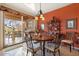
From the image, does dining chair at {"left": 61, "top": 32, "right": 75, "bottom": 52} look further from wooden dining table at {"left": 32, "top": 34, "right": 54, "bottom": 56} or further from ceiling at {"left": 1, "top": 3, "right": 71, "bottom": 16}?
ceiling at {"left": 1, "top": 3, "right": 71, "bottom": 16}

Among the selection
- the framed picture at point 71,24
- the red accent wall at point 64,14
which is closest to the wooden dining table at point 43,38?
the red accent wall at point 64,14

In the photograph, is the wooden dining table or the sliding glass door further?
the wooden dining table

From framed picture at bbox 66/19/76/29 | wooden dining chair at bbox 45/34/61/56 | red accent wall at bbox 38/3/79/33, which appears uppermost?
red accent wall at bbox 38/3/79/33

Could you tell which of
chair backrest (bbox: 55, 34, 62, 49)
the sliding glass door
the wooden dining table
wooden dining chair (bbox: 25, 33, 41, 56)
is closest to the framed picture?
chair backrest (bbox: 55, 34, 62, 49)

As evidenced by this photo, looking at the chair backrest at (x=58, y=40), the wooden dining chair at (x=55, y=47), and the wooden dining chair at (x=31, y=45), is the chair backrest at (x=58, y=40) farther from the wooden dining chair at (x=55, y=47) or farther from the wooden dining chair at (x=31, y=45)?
the wooden dining chair at (x=31, y=45)

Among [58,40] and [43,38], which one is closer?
[58,40]

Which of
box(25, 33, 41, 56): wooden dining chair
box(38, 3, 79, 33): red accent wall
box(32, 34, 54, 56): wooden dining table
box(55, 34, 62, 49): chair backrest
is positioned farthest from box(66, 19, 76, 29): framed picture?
box(25, 33, 41, 56): wooden dining chair

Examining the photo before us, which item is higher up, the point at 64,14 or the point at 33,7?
the point at 33,7

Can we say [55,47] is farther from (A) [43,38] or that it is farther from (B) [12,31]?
(B) [12,31]

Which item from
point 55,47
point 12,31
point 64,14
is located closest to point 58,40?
point 55,47

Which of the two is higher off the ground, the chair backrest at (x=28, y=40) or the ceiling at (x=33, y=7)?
the ceiling at (x=33, y=7)

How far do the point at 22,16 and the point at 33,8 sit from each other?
0.29 meters

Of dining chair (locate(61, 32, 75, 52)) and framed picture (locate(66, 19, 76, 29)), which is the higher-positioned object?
framed picture (locate(66, 19, 76, 29))

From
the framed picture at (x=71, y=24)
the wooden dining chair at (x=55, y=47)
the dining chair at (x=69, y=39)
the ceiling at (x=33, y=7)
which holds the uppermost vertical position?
the ceiling at (x=33, y=7)
